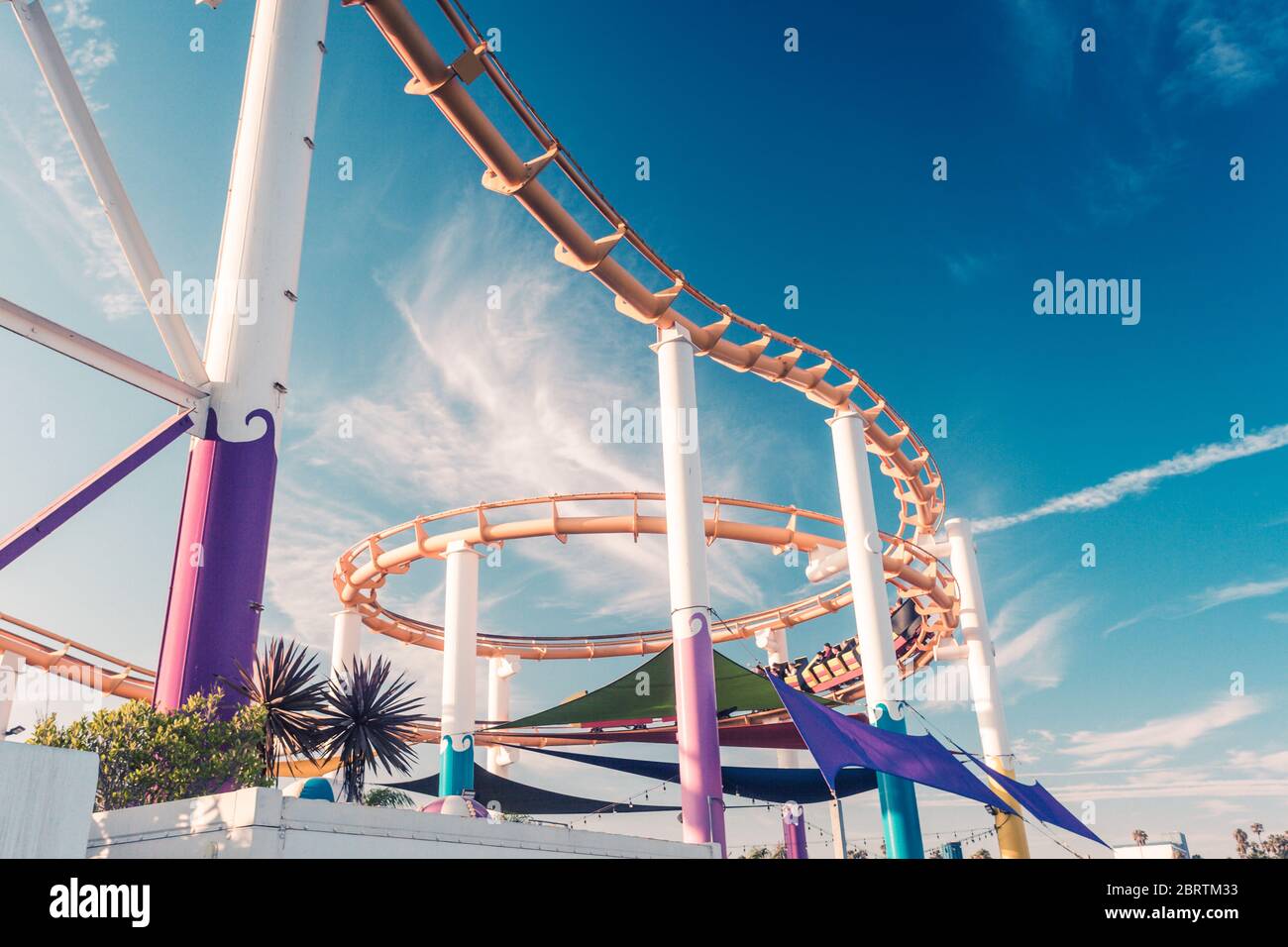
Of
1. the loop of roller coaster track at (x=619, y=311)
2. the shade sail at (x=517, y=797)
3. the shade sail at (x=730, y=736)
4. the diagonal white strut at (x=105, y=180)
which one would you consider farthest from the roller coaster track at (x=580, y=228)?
the shade sail at (x=517, y=797)

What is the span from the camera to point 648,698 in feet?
74.9

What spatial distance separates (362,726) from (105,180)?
348 inches

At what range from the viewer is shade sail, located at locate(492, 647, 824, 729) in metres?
21.8

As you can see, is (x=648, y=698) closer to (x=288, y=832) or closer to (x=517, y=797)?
(x=517, y=797)

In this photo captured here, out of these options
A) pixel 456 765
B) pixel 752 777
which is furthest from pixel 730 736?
pixel 456 765

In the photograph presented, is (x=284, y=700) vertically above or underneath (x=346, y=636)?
underneath

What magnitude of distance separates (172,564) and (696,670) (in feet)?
31.7

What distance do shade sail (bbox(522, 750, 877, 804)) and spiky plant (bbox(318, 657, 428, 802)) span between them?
13007 millimetres

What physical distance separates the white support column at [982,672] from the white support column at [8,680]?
91.8ft

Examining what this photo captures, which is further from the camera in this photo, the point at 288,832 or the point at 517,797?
the point at 517,797

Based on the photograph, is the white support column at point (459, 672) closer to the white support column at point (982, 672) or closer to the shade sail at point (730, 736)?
the shade sail at point (730, 736)
